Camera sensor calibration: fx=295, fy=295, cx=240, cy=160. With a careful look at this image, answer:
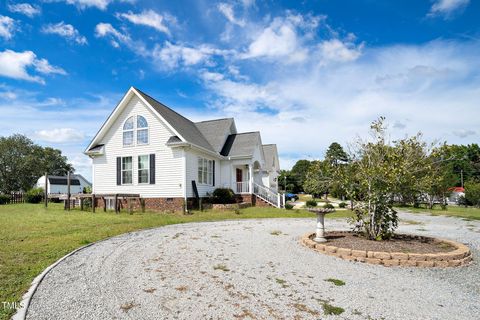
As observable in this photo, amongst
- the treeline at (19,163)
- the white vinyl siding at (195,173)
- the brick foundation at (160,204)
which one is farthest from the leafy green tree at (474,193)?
the treeline at (19,163)

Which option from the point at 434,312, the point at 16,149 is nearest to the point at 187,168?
the point at 434,312

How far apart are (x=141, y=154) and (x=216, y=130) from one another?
280 inches

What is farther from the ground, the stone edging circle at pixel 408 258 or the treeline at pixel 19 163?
the treeline at pixel 19 163

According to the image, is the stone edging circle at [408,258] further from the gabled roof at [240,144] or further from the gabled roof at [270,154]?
the gabled roof at [270,154]

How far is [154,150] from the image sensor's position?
18641mm

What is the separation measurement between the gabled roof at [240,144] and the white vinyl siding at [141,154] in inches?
216

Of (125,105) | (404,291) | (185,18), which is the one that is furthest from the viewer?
(125,105)

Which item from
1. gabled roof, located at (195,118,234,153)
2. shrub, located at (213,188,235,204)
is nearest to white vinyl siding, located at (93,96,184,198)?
shrub, located at (213,188,235,204)

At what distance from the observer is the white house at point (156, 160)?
1802cm

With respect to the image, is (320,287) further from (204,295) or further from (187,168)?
(187,168)

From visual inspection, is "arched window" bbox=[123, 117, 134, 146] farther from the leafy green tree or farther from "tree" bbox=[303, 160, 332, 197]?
the leafy green tree

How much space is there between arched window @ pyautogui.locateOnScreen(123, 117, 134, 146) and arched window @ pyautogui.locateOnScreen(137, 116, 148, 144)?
Result: 57cm

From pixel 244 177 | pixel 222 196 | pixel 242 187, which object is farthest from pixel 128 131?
pixel 244 177

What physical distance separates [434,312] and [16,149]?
68228 mm
